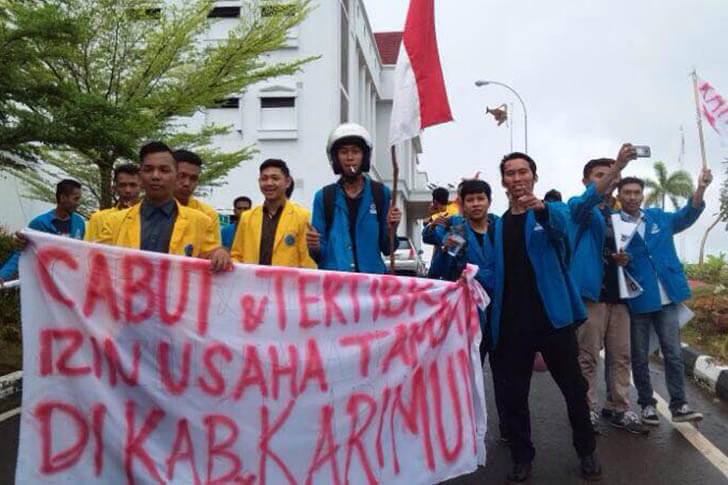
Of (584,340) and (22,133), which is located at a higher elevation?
(22,133)

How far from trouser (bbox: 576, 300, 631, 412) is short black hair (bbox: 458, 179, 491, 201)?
1250 mm

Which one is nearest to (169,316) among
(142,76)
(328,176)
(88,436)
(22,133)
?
(88,436)

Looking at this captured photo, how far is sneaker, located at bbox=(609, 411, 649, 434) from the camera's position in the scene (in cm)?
496

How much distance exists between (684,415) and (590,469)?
1348 mm

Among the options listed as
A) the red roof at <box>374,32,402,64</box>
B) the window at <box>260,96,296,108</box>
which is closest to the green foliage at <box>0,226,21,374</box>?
the window at <box>260,96,296,108</box>

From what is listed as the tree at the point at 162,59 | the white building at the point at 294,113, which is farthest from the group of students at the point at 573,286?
the white building at the point at 294,113

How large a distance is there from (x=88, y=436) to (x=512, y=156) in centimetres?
263

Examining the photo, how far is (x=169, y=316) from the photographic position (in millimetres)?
3217

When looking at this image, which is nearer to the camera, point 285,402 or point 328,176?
point 285,402

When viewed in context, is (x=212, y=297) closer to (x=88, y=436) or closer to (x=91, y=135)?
(x=88, y=436)

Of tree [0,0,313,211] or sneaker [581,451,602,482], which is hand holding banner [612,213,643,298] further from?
tree [0,0,313,211]

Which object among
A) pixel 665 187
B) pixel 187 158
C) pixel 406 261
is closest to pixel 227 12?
pixel 406 261

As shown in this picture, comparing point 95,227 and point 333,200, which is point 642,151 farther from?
point 95,227

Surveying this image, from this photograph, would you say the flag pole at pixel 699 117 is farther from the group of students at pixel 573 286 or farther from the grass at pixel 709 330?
the grass at pixel 709 330
